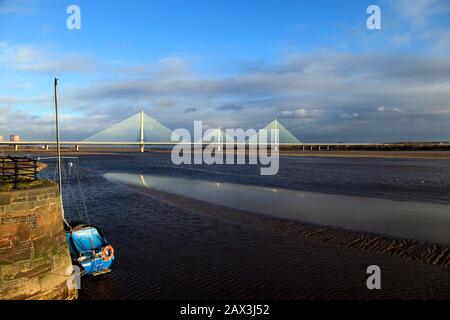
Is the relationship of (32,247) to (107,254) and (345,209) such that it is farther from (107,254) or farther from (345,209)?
(345,209)

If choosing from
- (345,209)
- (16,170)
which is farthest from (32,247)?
A: (345,209)

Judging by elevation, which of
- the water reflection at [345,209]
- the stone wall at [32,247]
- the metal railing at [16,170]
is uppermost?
the metal railing at [16,170]

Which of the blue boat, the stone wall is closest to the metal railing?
the stone wall

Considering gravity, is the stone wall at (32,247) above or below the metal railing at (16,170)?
below

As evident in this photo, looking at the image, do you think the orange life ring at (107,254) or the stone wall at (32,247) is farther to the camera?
the orange life ring at (107,254)

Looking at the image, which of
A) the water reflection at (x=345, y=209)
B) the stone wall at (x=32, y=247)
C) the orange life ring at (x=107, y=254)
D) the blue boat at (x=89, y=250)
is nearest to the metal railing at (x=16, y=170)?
the stone wall at (x=32, y=247)

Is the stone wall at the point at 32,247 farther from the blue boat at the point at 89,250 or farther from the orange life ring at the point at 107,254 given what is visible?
the orange life ring at the point at 107,254

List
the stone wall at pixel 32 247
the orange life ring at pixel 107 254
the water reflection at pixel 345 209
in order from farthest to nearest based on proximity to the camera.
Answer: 1. the water reflection at pixel 345 209
2. the orange life ring at pixel 107 254
3. the stone wall at pixel 32 247

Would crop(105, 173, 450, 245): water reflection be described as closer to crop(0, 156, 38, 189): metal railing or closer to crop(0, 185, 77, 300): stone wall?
crop(0, 185, 77, 300): stone wall
